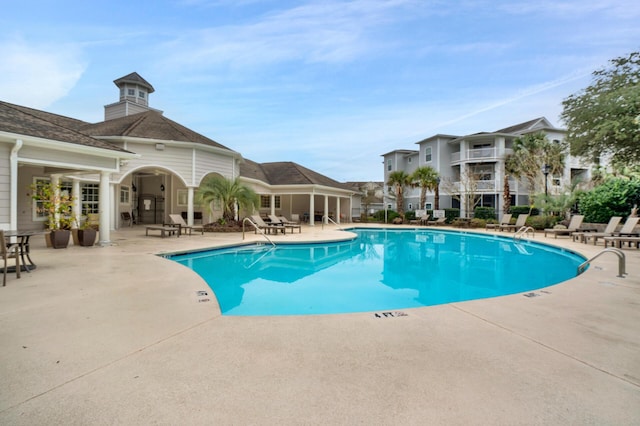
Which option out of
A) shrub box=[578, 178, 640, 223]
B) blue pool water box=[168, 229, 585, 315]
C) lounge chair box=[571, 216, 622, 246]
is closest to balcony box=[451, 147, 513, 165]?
shrub box=[578, 178, 640, 223]

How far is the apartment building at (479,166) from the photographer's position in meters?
27.5

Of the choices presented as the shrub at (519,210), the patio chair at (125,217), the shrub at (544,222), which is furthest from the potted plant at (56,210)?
the shrub at (519,210)

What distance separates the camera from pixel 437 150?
29.9 m

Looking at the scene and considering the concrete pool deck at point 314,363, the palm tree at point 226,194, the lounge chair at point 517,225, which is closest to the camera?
the concrete pool deck at point 314,363

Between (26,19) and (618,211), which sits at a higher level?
(26,19)

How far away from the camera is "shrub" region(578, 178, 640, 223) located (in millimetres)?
15352

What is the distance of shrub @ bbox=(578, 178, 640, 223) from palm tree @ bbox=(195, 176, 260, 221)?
17.4 m

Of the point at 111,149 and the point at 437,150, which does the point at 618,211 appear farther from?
the point at 111,149

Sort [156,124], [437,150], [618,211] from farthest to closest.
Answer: [437,150]
[156,124]
[618,211]

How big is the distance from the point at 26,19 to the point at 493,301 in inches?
637

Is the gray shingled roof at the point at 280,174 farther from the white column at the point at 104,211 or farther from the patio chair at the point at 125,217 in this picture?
the white column at the point at 104,211

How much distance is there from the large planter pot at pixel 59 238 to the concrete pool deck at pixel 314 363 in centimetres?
585

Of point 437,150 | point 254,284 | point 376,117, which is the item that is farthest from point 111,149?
point 437,150

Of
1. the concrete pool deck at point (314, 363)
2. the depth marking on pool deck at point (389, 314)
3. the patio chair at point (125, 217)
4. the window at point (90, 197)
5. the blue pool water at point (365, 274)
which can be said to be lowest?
the blue pool water at point (365, 274)
